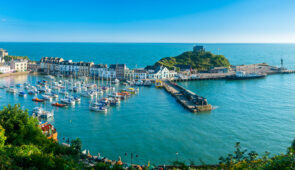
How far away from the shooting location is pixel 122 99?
3841 cm

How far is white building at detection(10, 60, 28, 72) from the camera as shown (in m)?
60.7

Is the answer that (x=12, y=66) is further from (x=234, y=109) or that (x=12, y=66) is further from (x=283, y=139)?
(x=283, y=139)

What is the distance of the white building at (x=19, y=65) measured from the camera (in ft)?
199

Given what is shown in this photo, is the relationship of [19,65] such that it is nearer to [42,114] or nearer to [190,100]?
[42,114]

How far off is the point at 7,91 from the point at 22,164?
34958 millimetres

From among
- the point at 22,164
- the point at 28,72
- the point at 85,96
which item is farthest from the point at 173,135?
the point at 28,72

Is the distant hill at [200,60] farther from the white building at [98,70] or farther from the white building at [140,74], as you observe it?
the white building at [98,70]

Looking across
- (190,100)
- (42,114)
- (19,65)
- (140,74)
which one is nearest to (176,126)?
(190,100)

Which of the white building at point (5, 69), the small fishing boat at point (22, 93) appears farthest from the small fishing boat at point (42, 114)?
the white building at point (5, 69)

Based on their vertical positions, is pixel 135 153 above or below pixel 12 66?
below

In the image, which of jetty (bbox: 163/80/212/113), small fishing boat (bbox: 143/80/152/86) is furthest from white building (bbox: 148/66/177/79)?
jetty (bbox: 163/80/212/113)

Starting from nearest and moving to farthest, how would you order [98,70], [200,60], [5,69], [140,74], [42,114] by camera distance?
[42,114] → [140,74] → [98,70] → [5,69] → [200,60]

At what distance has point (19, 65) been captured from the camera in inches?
2422

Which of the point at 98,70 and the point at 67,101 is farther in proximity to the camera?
the point at 98,70
